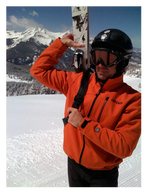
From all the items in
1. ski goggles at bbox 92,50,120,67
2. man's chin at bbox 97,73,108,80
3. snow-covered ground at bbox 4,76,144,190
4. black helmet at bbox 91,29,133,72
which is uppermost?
black helmet at bbox 91,29,133,72

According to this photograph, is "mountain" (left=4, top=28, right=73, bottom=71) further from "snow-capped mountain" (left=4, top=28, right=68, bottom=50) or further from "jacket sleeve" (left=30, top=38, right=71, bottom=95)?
"jacket sleeve" (left=30, top=38, right=71, bottom=95)

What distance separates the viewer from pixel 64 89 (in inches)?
48.3

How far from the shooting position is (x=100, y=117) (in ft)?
3.21

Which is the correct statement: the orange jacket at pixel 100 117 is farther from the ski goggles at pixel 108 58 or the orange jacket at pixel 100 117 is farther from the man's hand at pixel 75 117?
the ski goggles at pixel 108 58

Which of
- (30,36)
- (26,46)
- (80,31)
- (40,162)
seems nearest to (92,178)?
(80,31)

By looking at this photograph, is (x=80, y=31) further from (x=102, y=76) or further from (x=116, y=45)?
(x=102, y=76)

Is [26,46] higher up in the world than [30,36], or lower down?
Result: lower down

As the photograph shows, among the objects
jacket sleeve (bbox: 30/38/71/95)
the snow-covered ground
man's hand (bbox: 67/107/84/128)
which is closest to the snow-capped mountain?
the snow-covered ground

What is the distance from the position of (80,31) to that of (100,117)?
93 centimetres

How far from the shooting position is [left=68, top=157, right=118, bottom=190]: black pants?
1.08 meters
